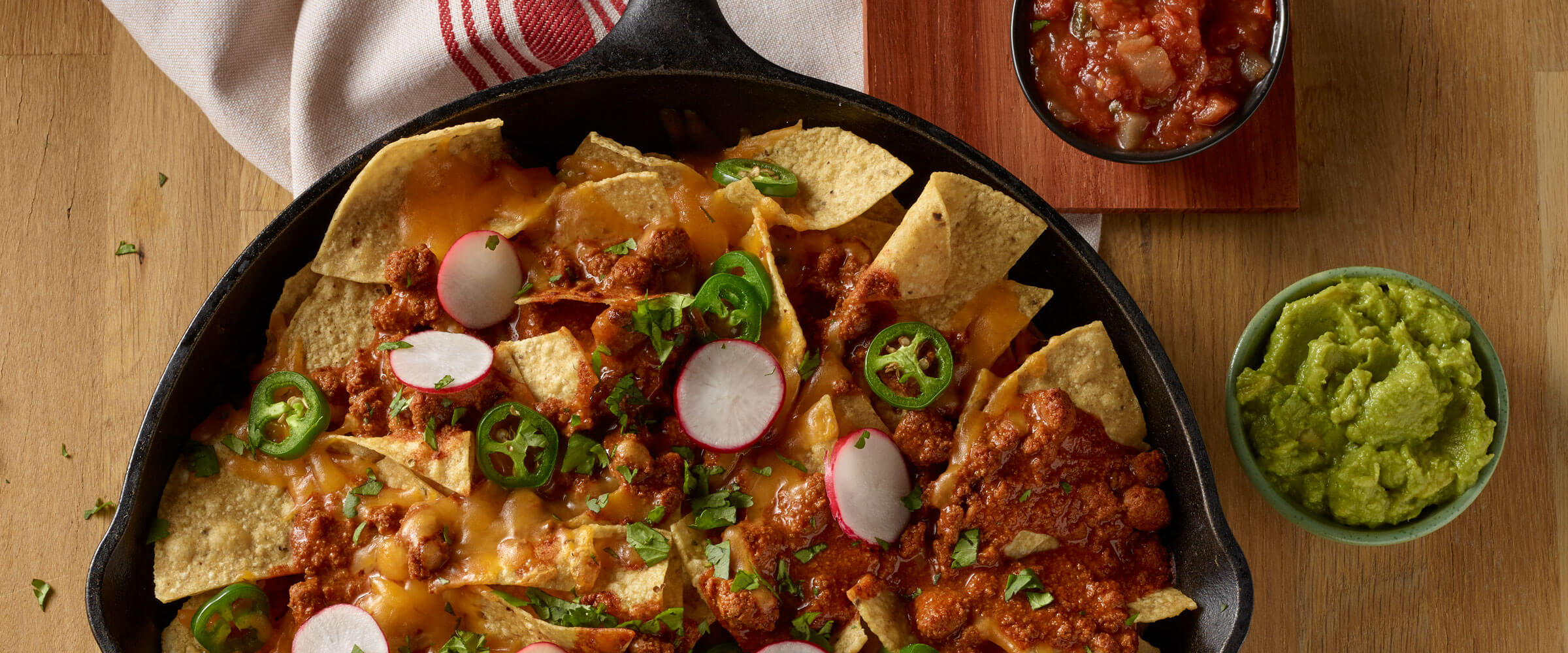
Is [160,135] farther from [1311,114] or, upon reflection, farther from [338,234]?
[1311,114]

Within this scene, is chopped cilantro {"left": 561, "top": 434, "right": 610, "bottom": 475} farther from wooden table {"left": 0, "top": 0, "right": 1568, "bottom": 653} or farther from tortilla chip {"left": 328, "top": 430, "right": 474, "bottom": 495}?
wooden table {"left": 0, "top": 0, "right": 1568, "bottom": 653}

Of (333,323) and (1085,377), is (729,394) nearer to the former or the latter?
(1085,377)

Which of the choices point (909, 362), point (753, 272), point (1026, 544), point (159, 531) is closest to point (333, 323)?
point (159, 531)

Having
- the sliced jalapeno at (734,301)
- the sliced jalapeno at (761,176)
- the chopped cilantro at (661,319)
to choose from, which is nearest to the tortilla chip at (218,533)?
the chopped cilantro at (661,319)

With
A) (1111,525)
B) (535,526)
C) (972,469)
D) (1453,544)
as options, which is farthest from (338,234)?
(1453,544)

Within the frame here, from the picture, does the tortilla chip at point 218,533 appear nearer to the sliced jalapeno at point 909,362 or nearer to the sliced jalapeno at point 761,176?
the sliced jalapeno at point 761,176

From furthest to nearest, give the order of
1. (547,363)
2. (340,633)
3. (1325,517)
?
(1325,517) → (547,363) → (340,633)
